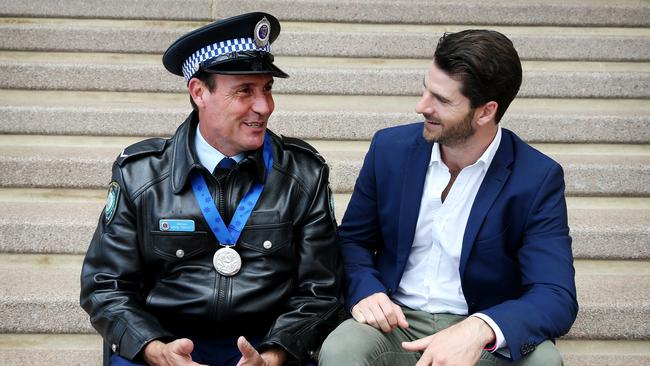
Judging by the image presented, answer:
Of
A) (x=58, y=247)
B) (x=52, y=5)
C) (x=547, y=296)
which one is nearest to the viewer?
(x=547, y=296)

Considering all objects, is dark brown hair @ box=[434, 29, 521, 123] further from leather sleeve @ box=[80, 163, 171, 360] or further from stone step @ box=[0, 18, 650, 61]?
stone step @ box=[0, 18, 650, 61]

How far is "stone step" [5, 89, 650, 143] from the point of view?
3850mm

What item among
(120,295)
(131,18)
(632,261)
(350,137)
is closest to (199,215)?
(120,295)

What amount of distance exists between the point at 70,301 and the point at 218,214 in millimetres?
1030

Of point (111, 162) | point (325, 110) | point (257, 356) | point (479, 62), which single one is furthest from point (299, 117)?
point (257, 356)

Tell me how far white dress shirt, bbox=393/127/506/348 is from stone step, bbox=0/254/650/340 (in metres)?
0.90

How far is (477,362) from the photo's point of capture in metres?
2.34

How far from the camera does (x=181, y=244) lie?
8.00 feet

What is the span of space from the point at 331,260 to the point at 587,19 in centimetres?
271

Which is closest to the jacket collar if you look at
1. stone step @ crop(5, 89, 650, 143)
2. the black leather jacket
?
the black leather jacket

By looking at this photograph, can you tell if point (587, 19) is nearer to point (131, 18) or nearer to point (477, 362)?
point (131, 18)

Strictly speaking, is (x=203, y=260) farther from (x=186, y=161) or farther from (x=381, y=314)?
(x=381, y=314)

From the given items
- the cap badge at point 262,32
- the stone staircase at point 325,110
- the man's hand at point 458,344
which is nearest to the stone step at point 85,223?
the stone staircase at point 325,110

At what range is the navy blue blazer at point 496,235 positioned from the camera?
2299mm
